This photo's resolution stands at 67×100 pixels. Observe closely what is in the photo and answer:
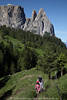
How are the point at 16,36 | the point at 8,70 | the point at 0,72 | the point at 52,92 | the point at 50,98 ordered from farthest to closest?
1. the point at 16,36
2. the point at 8,70
3. the point at 0,72
4. the point at 52,92
5. the point at 50,98

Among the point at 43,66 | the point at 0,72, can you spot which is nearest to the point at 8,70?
the point at 0,72

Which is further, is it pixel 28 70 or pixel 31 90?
pixel 28 70

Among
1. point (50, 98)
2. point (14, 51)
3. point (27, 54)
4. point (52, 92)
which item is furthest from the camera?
point (14, 51)

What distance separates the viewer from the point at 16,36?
13312 centimetres

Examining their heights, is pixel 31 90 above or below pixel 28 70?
above

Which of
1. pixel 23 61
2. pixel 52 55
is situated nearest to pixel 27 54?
pixel 23 61

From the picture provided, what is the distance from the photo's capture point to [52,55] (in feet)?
111

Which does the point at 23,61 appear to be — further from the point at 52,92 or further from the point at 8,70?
the point at 52,92

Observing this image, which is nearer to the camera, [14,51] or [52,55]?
[52,55]

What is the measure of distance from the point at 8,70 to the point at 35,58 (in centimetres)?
1997

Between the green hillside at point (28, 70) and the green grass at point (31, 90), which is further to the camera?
the green hillside at point (28, 70)

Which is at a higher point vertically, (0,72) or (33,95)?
(33,95)

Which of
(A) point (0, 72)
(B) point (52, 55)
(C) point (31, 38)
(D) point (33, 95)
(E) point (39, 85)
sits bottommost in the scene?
(A) point (0, 72)

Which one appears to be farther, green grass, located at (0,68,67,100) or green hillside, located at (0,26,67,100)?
green hillside, located at (0,26,67,100)
